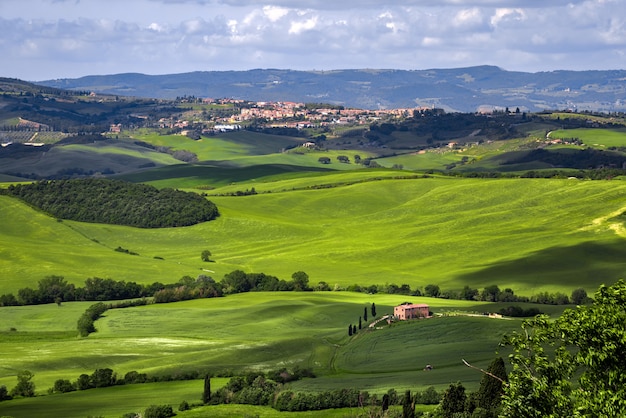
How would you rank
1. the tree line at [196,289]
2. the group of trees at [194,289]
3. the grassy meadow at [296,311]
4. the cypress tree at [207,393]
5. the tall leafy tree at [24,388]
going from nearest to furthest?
1. the cypress tree at [207,393]
2. the tall leafy tree at [24,388]
3. the grassy meadow at [296,311]
4. the group of trees at [194,289]
5. the tree line at [196,289]

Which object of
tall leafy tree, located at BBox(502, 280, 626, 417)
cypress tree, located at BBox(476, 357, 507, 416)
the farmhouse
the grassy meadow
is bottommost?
the grassy meadow

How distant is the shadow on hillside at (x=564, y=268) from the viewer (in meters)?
148

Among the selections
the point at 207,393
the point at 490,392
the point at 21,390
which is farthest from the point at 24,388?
the point at 490,392

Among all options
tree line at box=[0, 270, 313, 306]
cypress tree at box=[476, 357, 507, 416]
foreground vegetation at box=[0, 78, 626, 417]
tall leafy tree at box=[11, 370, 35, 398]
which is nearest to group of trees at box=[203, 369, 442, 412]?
foreground vegetation at box=[0, 78, 626, 417]

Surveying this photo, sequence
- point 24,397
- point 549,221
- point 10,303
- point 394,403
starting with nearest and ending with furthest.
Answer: point 394,403 < point 24,397 < point 10,303 < point 549,221

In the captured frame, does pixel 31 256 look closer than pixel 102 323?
No

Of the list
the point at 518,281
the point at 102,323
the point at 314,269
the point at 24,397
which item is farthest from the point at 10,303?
the point at 518,281

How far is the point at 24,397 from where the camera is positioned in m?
89.7

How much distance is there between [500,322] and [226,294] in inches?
2121

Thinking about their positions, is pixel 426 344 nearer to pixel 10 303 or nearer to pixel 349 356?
pixel 349 356

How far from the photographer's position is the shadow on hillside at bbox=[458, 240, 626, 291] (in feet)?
484

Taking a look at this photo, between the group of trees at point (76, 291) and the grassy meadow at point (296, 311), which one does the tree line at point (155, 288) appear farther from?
the grassy meadow at point (296, 311)

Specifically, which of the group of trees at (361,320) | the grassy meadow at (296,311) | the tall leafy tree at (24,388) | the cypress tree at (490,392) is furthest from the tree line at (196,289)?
the cypress tree at (490,392)

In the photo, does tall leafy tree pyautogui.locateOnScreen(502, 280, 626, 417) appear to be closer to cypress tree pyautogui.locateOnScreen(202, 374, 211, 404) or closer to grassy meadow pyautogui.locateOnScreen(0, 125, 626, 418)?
grassy meadow pyautogui.locateOnScreen(0, 125, 626, 418)
